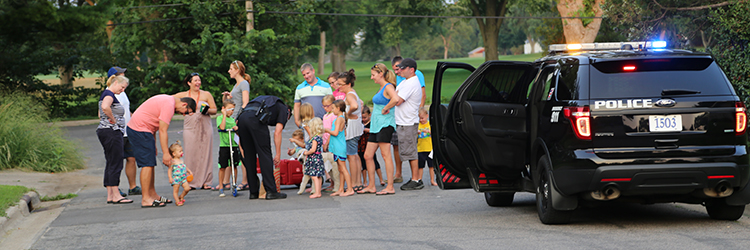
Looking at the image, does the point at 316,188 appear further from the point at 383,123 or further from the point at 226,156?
the point at 226,156

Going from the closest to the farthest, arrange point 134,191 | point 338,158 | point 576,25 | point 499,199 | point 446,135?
point 446,135 < point 499,199 < point 338,158 < point 134,191 < point 576,25

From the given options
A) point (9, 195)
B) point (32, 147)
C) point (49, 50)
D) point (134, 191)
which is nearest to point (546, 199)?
point (134, 191)

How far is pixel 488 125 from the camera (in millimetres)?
7715

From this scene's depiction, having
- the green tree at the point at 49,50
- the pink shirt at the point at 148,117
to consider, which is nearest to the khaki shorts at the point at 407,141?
the pink shirt at the point at 148,117

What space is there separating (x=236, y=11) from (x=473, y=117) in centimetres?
2505

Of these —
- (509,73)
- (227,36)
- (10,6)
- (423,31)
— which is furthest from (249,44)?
(423,31)

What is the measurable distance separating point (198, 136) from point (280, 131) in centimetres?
214

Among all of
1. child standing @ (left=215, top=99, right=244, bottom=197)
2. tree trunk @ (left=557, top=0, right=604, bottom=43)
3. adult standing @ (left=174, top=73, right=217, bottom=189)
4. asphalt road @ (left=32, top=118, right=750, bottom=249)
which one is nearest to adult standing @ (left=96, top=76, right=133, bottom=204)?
asphalt road @ (left=32, top=118, right=750, bottom=249)

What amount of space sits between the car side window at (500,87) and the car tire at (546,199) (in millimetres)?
1068

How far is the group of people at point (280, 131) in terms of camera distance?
979cm

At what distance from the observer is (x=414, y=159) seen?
1055cm

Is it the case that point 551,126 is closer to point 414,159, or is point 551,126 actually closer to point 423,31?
point 414,159

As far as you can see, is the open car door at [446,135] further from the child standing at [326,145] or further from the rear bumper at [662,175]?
the child standing at [326,145]

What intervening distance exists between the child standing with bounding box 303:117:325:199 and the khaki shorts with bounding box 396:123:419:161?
111cm
